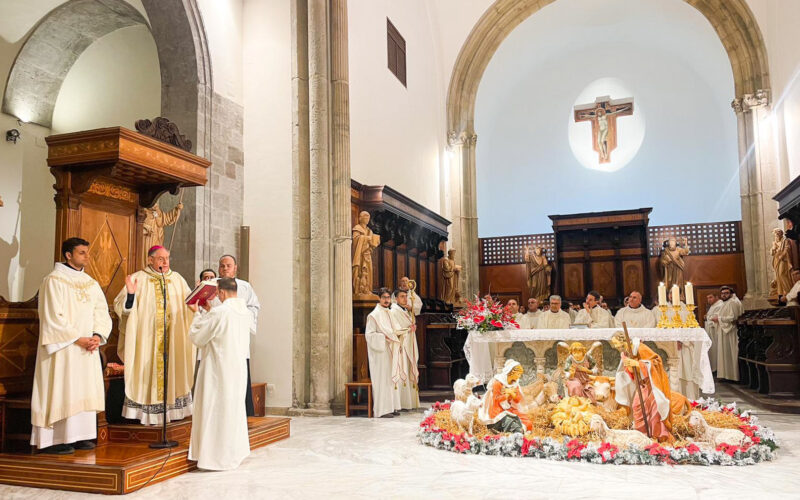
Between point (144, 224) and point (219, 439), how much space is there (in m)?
2.98

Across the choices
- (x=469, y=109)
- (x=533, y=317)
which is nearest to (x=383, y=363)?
(x=533, y=317)

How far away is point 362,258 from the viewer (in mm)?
10477

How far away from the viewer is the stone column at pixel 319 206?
945cm

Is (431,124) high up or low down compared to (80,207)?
up

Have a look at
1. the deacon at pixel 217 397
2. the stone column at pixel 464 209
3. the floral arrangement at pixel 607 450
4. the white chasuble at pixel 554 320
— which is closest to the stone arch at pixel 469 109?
the stone column at pixel 464 209

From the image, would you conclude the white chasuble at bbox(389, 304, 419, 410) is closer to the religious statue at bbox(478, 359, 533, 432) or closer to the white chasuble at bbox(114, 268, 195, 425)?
the religious statue at bbox(478, 359, 533, 432)

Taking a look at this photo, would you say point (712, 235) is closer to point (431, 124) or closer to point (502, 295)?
point (502, 295)

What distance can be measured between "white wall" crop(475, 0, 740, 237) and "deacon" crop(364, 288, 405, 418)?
11.2 meters

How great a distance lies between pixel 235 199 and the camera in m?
9.88

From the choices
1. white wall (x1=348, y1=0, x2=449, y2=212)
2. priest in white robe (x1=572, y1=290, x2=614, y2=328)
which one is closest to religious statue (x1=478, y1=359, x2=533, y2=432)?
priest in white robe (x1=572, y1=290, x2=614, y2=328)

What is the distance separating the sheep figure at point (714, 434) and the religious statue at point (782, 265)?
691 cm

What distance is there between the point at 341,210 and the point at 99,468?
17.8ft

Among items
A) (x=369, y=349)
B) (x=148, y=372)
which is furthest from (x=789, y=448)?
(x=148, y=372)

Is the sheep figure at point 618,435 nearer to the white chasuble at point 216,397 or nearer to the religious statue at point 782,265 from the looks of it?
the white chasuble at point 216,397
